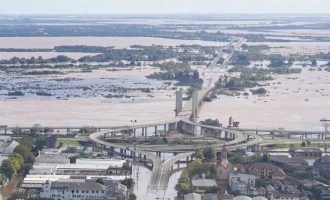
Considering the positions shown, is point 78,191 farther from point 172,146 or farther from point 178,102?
point 178,102

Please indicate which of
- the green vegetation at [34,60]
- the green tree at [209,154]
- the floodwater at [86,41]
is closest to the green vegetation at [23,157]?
the green tree at [209,154]

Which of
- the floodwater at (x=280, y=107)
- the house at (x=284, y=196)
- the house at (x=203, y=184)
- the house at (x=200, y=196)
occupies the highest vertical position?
the house at (x=200, y=196)

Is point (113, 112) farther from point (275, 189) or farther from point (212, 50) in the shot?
point (212, 50)

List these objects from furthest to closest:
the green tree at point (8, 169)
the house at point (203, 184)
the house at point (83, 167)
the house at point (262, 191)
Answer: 1. the house at point (83, 167)
2. the green tree at point (8, 169)
3. the house at point (203, 184)
4. the house at point (262, 191)

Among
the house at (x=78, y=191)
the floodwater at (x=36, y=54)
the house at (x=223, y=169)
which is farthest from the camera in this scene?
the floodwater at (x=36, y=54)

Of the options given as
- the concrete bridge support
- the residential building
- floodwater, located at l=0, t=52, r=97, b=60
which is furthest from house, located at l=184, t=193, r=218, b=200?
floodwater, located at l=0, t=52, r=97, b=60

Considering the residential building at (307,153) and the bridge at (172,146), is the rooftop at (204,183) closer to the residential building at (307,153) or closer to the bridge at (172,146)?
the bridge at (172,146)
